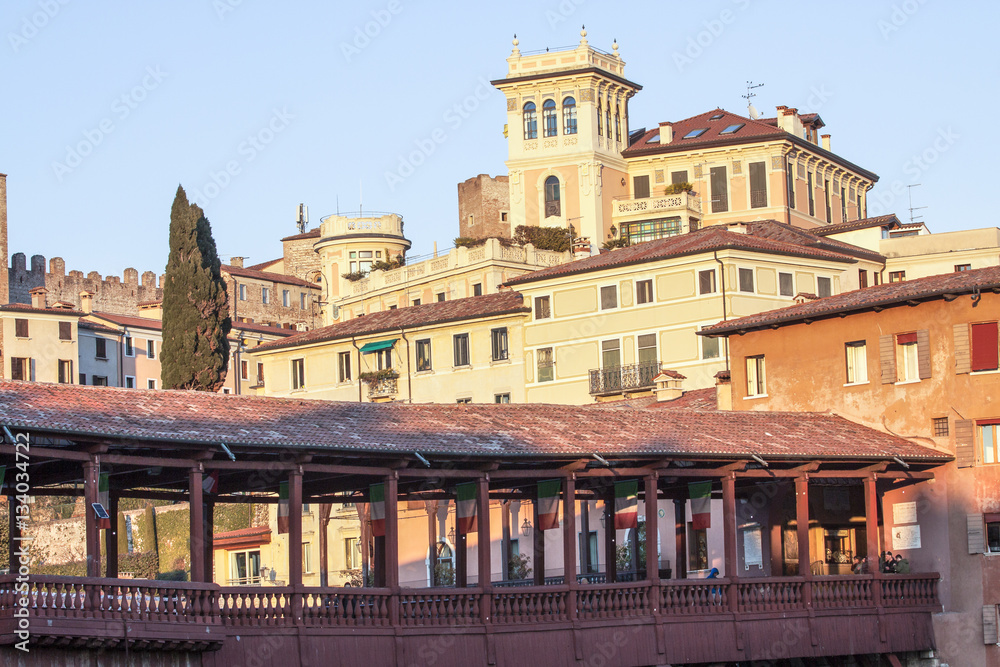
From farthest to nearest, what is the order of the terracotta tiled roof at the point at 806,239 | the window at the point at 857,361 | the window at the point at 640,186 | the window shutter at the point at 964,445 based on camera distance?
the window at the point at 640,186
the terracotta tiled roof at the point at 806,239
the window at the point at 857,361
the window shutter at the point at 964,445

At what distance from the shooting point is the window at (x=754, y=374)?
4366 cm

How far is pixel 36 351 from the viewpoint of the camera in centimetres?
8444

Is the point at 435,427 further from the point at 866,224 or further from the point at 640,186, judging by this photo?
the point at 640,186

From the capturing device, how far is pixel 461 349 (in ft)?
233

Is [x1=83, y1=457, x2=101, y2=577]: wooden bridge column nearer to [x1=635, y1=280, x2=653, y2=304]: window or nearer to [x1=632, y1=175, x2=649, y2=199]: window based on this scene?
[x1=635, y1=280, x2=653, y2=304]: window

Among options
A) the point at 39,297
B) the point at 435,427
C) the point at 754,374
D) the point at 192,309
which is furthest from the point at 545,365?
the point at 435,427

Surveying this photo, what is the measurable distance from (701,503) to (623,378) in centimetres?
3025

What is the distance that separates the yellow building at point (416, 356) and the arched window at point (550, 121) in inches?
664

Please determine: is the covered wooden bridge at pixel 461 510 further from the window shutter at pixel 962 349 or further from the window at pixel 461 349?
the window at pixel 461 349

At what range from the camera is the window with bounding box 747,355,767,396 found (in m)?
43.7

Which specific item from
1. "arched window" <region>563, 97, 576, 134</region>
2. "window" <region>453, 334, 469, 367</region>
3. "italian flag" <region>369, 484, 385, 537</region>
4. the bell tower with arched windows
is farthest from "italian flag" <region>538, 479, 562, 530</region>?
"arched window" <region>563, 97, 576, 134</region>

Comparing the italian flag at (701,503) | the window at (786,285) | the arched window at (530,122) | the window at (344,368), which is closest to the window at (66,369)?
the window at (344,368)

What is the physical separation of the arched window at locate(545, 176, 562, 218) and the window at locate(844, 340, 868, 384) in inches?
Result: 1889

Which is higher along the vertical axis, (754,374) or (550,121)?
(550,121)
